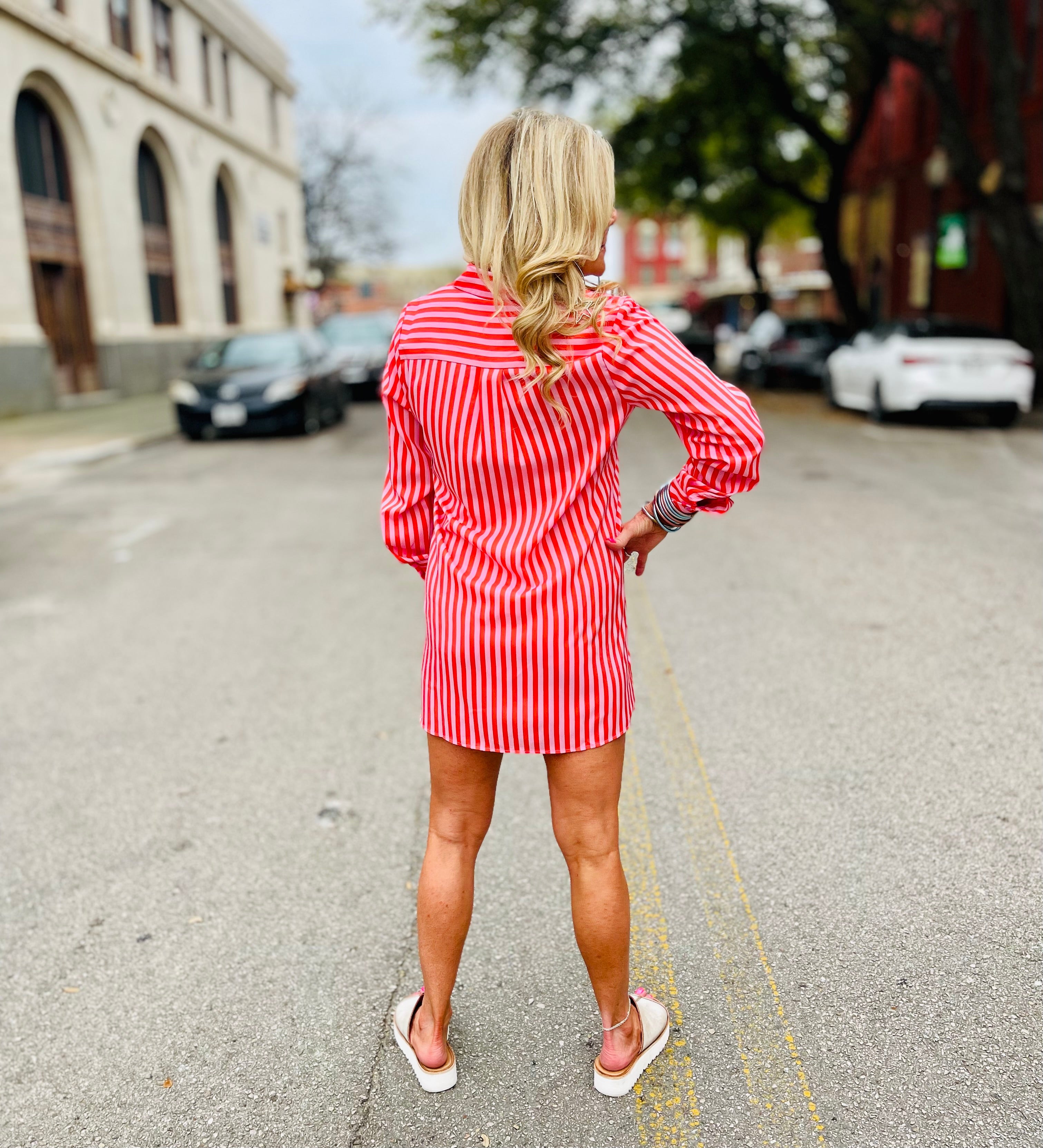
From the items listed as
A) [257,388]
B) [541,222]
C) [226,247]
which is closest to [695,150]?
[226,247]

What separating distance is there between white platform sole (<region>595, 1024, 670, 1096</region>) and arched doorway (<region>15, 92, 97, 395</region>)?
21410mm

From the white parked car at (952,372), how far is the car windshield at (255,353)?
811 cm

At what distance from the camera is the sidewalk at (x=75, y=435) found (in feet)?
43.5

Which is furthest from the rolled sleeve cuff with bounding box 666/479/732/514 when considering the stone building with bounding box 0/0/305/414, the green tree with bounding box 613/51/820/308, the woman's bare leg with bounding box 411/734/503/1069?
the green tree with bounding box 613/51/820/308

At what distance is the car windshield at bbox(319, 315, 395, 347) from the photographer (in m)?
21.3

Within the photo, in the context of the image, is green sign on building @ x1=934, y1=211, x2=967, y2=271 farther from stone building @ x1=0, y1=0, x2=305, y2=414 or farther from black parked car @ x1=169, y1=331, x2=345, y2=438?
stone building @ x1=0, y1=0, x2=305, y2=414

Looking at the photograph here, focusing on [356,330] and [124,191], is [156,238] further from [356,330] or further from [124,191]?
[356,330]

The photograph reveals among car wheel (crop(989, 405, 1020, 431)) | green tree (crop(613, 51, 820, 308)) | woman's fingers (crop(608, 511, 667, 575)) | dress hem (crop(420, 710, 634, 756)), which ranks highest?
green tree (crop(613, 51, 820, 308))

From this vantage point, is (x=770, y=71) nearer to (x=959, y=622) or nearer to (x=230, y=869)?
(x=959, y=622)

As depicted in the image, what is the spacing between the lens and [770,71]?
21203 millimetres

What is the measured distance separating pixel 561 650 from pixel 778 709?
259 cm

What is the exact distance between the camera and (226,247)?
3294 centimetres

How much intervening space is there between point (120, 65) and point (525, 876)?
82.3 ft

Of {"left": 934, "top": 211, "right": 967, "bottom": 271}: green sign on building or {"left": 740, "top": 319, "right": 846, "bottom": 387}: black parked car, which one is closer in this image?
{"left": 740, "top": 319, "right": 846, "bottom": 387}: black parked car
